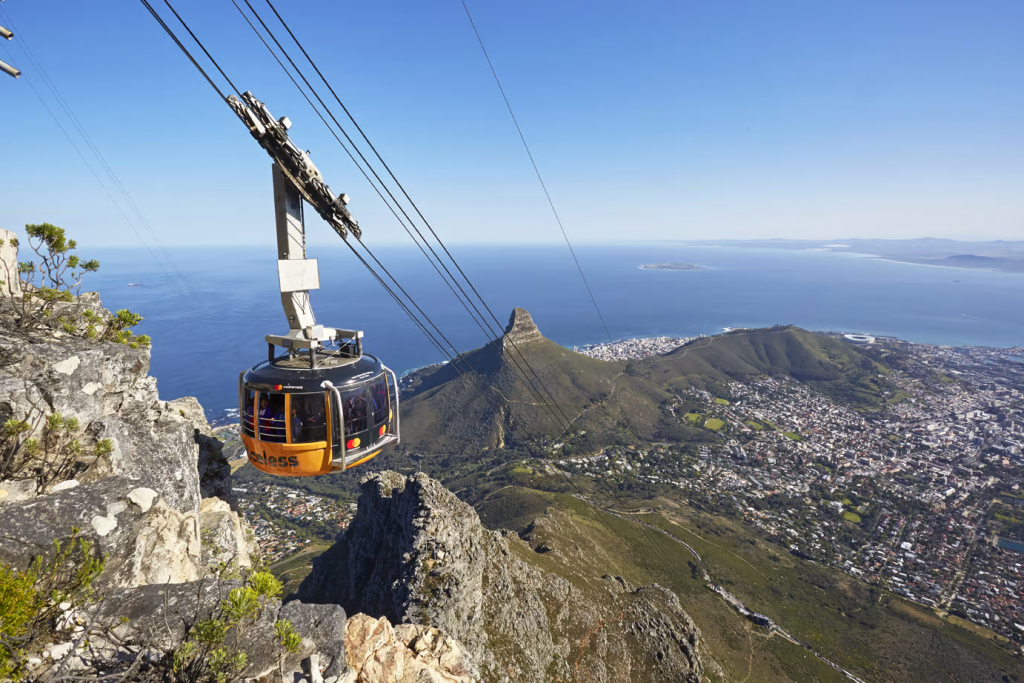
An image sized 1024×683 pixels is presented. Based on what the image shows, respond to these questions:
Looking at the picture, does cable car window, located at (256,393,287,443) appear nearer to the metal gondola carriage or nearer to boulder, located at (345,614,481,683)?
the metal gondola carriage

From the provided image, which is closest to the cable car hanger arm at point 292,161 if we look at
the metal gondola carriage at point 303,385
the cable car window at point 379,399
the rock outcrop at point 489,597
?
the metal gondola carriage at point 303,385

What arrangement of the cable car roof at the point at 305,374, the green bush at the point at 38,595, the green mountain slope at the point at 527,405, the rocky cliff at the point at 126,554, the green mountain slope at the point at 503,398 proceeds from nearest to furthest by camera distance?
the green bush at the point at 38,595
the rocky cliff at the point at 126,554
the cable car roof at the point at 305,374
the green mountain slope at the point at 503,398
the green mountain slope at the point at 527,405

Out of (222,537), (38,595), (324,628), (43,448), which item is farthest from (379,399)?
(43,448)

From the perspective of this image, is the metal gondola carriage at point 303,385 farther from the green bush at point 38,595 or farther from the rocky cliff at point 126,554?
the green bush at point 38,595

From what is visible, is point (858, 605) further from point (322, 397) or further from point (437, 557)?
point (322, 397)

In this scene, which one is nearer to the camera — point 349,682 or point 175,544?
point 349,682

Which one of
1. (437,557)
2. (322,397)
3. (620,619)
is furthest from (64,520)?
(620,619)

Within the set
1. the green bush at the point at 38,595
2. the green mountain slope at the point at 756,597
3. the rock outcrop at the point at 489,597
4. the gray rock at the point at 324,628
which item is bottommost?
the green mountain slope at the point at 756,597
